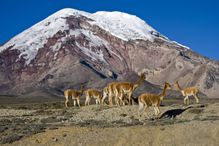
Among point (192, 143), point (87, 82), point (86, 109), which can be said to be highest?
point (87, 82)

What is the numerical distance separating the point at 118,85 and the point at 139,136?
16.5m

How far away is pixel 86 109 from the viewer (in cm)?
3859

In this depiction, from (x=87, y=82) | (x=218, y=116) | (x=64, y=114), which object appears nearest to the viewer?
(x=218, y=116)

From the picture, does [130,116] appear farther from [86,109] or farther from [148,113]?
[86,109]

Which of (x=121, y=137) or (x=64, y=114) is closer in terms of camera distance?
(x=121, y=137)

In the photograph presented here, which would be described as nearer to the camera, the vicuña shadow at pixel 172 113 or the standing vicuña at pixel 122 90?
the vicuña shadow at pixel 172 113

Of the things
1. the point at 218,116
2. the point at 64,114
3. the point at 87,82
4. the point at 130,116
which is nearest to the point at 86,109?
the point at 64,114

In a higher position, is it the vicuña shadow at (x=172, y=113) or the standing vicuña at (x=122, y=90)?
the standing vicuña at (x=122, y=90)

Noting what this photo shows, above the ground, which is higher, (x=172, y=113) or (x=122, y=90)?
(x=122, y=90)

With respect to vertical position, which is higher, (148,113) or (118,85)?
(118,85)

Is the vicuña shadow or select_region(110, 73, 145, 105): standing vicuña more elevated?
select_region(110, 73, 145, 105): standing vicuña

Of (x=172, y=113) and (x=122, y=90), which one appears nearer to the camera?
(x=172, y=113)

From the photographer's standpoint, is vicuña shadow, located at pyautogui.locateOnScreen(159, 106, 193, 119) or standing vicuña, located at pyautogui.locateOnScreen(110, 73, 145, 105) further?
standing vicuña, located at pyautogui.locateOnScreen(110, 73, 145, 105)

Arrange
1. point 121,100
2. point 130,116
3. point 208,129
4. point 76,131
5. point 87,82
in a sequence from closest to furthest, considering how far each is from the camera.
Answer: point 208,129
point 76,131
point 130,116
point 121,100
point 87,82
